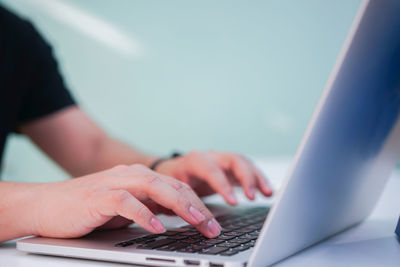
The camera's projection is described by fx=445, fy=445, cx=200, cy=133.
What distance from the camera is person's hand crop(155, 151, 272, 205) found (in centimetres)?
77

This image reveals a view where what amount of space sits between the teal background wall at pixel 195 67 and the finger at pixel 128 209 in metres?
2.28

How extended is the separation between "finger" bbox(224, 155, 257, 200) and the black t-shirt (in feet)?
2.02

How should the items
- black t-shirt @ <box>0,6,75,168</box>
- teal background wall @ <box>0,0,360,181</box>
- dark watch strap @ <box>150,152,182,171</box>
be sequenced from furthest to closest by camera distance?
Answer: teal background wall @ <box>0,0,360,181</box>, black t-shirt @ <box>0,6,75,168</box>, dark watch strap @ <box>150,152,182,171</box>

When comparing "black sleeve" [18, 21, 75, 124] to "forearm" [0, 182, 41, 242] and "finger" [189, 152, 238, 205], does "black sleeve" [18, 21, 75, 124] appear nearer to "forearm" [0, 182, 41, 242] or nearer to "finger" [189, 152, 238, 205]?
"finger" [189, 152, 238, 205]

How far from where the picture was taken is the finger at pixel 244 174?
821 millimetres

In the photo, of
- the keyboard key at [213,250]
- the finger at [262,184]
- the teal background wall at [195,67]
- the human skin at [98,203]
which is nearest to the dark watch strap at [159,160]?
the finger at [262,184]

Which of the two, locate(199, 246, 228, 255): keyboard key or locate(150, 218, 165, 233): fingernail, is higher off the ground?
locate(150, 218, 165, 233): fingernail

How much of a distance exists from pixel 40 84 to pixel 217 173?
73 cm

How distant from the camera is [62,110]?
4.12 ft

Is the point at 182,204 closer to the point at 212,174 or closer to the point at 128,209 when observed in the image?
the point at 128,209

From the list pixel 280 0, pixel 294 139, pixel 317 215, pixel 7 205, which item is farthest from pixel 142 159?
pixel 280 0

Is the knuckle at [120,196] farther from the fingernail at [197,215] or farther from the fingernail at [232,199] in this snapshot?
Result: the fingernail at [232,199]

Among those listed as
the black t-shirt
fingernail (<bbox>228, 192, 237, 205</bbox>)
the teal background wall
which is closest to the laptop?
fingernail (<bbox>228, 192, 237, 205</bbox>)

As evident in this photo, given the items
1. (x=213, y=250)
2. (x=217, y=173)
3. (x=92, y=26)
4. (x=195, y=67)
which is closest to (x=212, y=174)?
(x=217, y=173)
